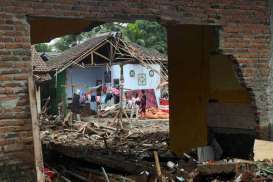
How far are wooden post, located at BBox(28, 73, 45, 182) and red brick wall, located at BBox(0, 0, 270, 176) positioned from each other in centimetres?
15

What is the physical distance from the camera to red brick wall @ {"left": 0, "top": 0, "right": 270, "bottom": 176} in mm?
6773

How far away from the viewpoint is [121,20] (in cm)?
771

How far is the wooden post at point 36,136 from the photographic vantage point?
21.3 ft

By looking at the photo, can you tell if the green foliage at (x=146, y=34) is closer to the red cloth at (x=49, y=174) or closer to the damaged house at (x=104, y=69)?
the damaged house at (x=104, y=69)

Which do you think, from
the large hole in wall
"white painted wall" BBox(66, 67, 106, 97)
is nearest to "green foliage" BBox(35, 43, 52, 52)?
"white painted wall" BBox(66, 67, 106, 97)

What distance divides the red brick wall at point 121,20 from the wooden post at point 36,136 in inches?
5.8

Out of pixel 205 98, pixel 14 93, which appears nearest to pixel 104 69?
pixel 205 98

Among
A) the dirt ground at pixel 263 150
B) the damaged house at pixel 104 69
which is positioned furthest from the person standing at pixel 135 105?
the dirt ground at pixel 263 150

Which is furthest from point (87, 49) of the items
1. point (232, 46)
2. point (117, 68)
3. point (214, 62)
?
point (232, 46)

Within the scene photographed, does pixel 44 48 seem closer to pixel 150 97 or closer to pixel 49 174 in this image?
pixel 150 97

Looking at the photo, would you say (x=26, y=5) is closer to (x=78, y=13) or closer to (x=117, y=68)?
(x=78, y=13)

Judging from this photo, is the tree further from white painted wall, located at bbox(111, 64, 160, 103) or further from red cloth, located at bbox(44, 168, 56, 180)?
red cloth, located at bbox(44, 168, 56, 180)

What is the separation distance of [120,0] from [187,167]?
2.97 meters

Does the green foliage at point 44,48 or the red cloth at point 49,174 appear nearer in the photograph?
the red cloth at point 49,174
